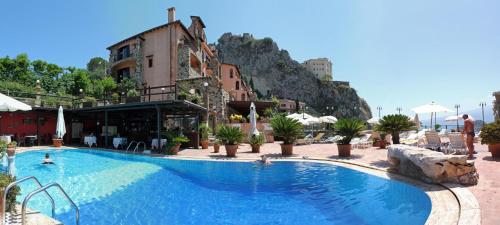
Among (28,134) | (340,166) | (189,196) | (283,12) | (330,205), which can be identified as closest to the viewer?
(330,205)

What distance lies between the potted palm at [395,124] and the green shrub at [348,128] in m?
3.09

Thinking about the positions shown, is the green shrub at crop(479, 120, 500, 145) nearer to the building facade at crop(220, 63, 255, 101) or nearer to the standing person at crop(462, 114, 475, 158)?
the standing person at crop(462, 114, 475, 158)

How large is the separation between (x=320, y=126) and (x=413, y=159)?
27014 millimetres

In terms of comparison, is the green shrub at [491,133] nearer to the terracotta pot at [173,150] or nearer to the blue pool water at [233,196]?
the blue pool water at [233,196]

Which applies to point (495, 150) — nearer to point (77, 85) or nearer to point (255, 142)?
point (255, 142)

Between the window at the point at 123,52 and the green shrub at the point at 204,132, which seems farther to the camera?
the window at the point at 123,52

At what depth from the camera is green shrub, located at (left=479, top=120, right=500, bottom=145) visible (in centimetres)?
934

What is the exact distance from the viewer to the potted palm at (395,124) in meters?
14.5

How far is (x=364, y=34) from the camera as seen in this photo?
17375 millimetres

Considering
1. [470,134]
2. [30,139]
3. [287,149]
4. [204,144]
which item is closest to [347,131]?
[287,149]

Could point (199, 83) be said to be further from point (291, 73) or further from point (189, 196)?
point (291, 73)

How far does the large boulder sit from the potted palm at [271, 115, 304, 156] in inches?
236

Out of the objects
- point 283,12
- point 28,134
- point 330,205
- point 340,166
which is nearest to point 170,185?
point 330,205

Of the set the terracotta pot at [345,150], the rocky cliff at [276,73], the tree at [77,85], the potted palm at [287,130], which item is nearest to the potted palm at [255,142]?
the potted palm at [287,130]
